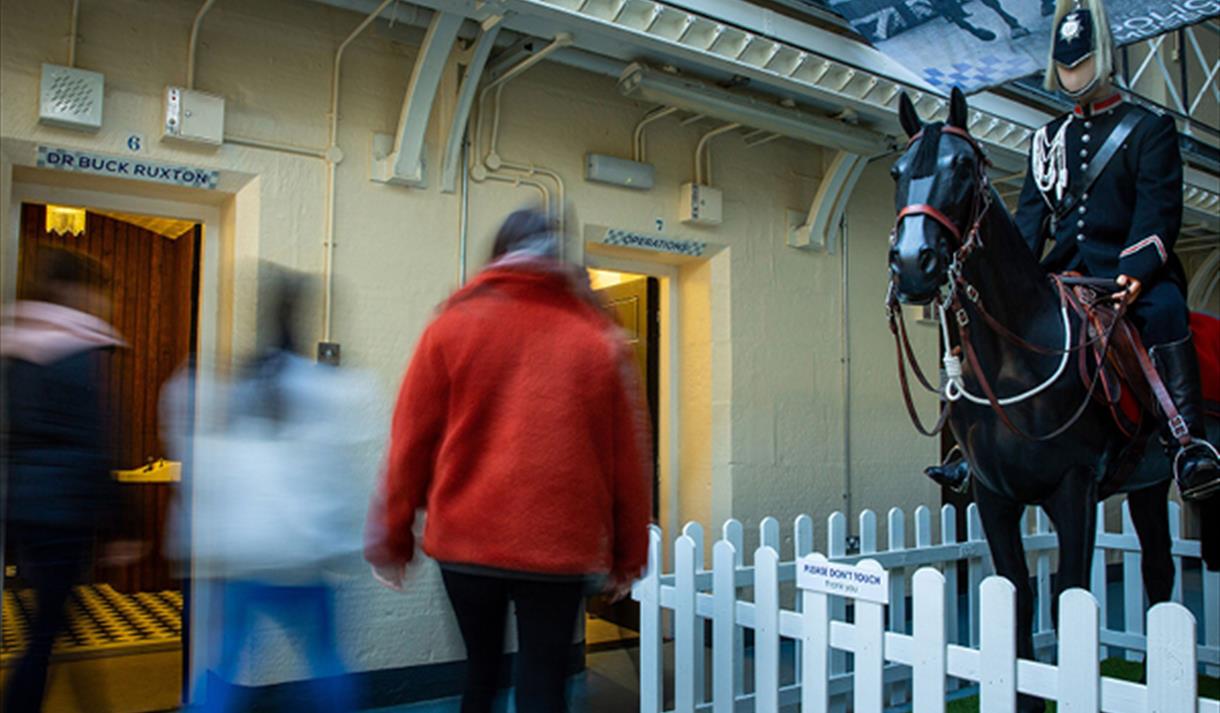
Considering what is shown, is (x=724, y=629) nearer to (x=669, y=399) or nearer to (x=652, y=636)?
(x=652, y=636)

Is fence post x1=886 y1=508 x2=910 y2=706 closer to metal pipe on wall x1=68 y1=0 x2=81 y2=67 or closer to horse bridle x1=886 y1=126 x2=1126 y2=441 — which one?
horse bridle x1=886 y1=126 x2=1126 y2=441

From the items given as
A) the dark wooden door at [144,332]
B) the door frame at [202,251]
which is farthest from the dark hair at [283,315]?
the dark wooden door at [144,332]

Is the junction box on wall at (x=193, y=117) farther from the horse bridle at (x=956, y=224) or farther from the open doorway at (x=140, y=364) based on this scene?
the horse bridle at (x=956, y=224)

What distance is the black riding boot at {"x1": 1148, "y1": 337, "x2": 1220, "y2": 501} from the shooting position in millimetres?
3199

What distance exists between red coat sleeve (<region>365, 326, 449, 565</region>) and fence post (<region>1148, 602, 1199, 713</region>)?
1883 mm

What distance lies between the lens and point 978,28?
190 inches

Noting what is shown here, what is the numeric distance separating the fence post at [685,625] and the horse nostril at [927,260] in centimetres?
160

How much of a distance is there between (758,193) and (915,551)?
248 centimetres

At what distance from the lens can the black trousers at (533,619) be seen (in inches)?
87.4

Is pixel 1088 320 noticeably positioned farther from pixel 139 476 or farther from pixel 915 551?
pixel 139 476

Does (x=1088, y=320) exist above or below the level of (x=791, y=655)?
above

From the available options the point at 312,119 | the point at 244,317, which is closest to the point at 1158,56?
the point at 312,119

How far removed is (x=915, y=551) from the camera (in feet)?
16.0

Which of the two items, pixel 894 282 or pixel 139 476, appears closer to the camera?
pixel 894 282
